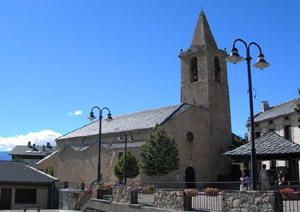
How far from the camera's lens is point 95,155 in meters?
55.8

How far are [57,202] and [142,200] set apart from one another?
22880mm

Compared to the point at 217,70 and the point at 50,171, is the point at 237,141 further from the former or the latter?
the point at 50,171

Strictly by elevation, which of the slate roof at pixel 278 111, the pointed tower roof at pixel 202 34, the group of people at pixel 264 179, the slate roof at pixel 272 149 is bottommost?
the group of people at pixel 264 179

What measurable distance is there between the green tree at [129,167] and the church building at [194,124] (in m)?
1.39

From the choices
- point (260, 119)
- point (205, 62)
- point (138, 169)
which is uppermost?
point (205, 62)

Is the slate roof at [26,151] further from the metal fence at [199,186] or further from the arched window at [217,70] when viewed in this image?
the metal fence at [199,186]

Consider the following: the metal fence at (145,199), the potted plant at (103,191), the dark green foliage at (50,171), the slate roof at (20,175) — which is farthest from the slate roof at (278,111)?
the dark green foliage at (50,171)

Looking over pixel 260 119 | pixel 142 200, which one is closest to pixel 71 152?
pixel 260 119

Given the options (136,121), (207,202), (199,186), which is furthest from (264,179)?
(136,121)

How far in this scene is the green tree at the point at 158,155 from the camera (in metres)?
44.2

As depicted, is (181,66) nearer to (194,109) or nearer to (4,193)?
(194,109)

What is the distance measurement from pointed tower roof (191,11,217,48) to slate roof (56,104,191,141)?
28.2ft

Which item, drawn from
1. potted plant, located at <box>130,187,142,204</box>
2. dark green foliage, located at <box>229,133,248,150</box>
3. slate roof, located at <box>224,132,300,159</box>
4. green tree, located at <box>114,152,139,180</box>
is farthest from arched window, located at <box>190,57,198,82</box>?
potted plant, located at <box>130,187,142,204</box>

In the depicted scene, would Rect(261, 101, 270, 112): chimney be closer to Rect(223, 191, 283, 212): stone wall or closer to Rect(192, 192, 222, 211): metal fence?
Rect(192, 192, 222, 211): metal fence
